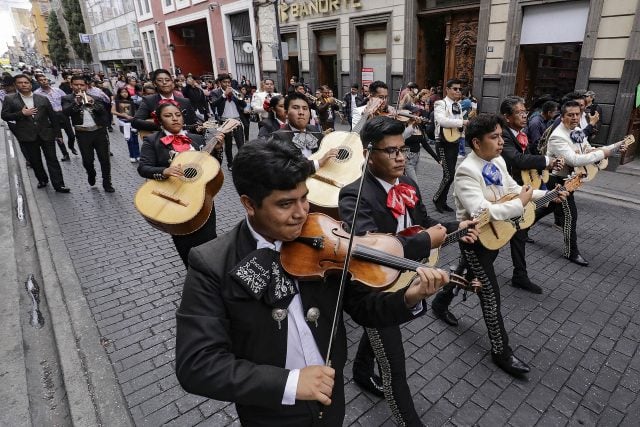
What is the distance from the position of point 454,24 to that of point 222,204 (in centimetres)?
923

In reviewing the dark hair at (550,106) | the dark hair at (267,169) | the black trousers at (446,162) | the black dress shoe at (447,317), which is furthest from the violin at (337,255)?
the dark hair at (550,106)

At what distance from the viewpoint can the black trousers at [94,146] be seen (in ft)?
25.8

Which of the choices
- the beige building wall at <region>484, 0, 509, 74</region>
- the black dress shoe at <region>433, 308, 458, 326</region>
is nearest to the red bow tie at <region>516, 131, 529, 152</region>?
the black dress shoe at <region>433, 308, 458, 326</region>

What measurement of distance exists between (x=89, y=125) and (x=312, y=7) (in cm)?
1122

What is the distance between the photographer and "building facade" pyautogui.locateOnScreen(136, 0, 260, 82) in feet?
69.4

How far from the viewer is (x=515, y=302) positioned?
14.0ft

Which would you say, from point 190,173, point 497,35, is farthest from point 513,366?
point 497,35

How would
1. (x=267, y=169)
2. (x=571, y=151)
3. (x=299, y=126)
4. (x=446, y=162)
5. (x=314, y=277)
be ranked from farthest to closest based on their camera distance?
1. (x=446, y=162)
2. (x=299, y=126)
3. (x=571, y=151)
4. (x=314, y=277)
5. (x=267, y=169)

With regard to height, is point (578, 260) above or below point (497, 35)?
below

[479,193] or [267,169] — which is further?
[479,193]

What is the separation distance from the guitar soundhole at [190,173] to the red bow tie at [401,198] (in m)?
2.27

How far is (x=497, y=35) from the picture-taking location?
10.3 meters

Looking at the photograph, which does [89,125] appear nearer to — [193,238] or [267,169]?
[193,238]

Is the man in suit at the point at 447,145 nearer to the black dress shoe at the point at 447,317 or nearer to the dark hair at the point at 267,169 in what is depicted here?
the black dress shoe at the point at 447,317
